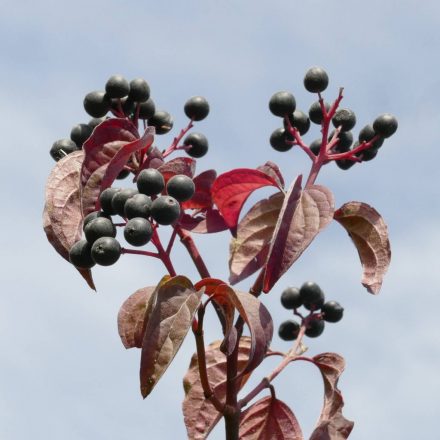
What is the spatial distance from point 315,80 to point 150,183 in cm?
74

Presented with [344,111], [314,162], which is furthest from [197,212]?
[344,111]

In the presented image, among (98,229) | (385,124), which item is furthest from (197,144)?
(98,229)

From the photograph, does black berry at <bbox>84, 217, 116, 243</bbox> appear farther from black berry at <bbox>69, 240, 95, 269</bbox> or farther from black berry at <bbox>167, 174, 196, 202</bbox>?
black berry at <bbox>167, 174, 196, 202</bbox>

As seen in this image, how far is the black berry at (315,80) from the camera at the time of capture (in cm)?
257

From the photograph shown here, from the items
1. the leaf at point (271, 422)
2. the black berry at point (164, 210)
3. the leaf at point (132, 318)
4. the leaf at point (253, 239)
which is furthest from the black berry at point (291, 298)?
the black berry at point (164, 210)

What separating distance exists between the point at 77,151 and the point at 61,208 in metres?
0.21

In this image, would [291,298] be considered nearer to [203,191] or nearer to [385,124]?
[203,191]

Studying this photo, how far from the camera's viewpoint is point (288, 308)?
3.07 meters

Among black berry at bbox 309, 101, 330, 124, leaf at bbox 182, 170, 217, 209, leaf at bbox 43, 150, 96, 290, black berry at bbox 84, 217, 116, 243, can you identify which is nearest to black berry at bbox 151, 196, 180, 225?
black berry at bbox 84, 217, 116, 243

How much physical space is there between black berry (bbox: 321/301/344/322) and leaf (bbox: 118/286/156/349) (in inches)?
38.4

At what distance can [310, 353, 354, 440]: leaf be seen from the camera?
2455 mm

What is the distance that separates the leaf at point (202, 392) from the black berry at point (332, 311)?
1.76 feet

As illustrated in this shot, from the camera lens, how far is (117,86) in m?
2.38

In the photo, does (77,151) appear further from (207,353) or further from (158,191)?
(207,353)
